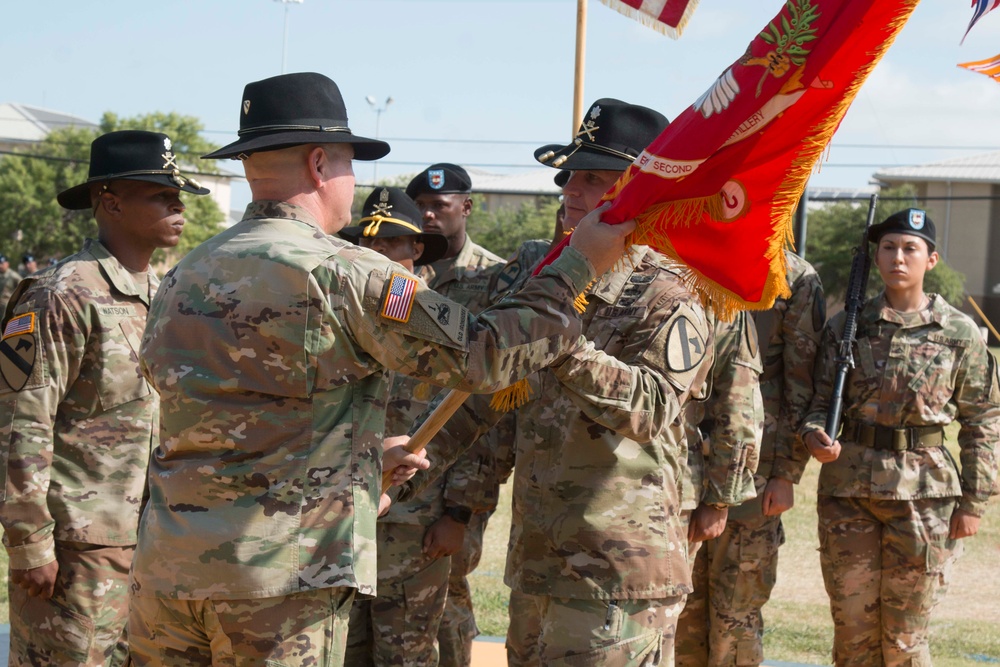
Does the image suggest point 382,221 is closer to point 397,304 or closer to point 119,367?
point 119,367

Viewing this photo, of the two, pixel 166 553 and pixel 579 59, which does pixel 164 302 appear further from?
pixel 579 59

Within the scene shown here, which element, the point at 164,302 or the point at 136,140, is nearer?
the point at 164,302

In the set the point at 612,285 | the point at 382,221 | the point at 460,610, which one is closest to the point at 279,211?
the point at 612,285

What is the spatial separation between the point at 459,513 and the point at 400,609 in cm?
59

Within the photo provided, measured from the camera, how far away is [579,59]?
24.2 feet

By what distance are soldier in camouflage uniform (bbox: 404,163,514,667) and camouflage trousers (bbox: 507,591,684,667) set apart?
98 centimetres

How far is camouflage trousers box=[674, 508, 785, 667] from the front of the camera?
593cm

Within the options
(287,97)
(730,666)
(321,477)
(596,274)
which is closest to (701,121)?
(596,274)

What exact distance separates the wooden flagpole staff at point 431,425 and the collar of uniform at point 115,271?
175 centimetres

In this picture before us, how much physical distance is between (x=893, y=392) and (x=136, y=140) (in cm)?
403

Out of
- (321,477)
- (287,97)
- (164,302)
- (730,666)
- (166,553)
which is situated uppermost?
(287,97)

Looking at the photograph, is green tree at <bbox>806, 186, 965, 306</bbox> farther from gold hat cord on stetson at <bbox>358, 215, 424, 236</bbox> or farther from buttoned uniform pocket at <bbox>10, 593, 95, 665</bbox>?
buttoned uniform pocket at <bbox>10, 593, 95, 665</bbox>

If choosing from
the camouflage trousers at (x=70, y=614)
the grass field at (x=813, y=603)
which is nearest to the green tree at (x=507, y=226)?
the grass field at (x=813, y=603)

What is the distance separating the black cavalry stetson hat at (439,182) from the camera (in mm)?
6812
